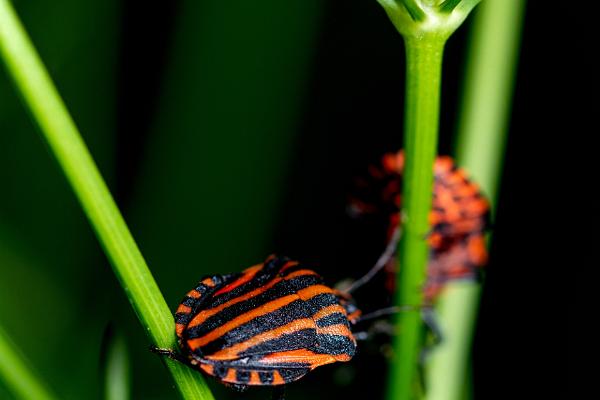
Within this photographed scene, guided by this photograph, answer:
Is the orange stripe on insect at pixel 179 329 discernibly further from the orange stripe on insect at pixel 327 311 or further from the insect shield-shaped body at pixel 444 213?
the insect shield-shaped body at pixel 444 213

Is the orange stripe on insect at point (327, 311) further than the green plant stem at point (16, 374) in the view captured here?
Yes

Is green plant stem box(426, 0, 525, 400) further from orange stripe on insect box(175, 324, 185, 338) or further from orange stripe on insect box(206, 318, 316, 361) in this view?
orange stripe on insect box(175, 324, 185, 338)

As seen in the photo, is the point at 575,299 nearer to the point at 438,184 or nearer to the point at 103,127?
the point at 438,184

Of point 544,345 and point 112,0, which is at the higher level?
point 112,0

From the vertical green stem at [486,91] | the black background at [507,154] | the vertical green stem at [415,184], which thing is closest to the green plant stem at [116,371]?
the vertical green stem at [415,184]

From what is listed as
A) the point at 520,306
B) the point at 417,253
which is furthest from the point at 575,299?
the point at 417,253

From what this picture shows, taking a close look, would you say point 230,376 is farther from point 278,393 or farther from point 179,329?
point 278,393

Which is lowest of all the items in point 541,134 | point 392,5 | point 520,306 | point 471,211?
point 520,306
